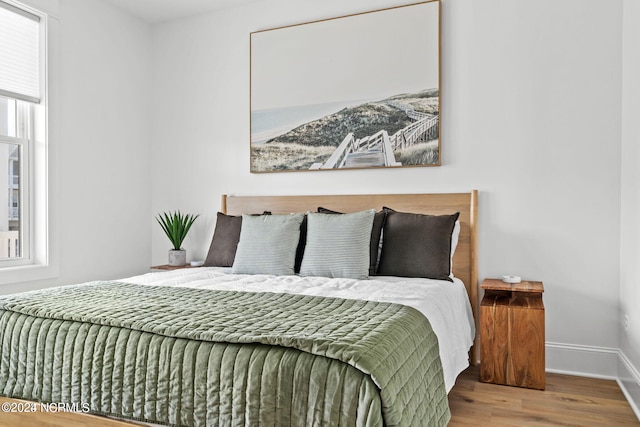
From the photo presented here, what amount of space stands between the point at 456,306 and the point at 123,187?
3.00 m

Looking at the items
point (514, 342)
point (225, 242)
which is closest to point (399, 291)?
point (514, 342)

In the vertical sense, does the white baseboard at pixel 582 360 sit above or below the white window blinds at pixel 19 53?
below

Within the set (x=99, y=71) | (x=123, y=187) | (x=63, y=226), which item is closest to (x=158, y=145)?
(x=123, y=187)

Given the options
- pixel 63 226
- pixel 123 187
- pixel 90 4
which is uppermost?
pixel 90 4

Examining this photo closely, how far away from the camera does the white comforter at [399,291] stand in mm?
2246

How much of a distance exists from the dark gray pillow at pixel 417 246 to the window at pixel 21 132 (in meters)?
2.50

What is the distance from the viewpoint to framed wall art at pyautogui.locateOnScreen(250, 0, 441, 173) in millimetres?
3426

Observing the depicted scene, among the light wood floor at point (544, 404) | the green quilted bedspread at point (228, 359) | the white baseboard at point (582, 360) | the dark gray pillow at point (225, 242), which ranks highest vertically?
the dark gray pillow at point (225, 242)

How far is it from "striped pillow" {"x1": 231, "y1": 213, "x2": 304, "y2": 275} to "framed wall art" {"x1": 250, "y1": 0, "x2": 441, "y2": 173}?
706mm

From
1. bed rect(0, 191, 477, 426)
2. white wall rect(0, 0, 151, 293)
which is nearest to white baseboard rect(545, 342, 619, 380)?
bed rect(0, 191, 477, 426)

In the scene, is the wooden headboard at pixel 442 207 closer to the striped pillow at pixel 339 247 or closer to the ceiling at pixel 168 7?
the striped pillow at pixel 339 247

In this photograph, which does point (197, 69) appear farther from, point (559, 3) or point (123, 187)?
point (559, 3)

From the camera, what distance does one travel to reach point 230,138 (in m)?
4.14

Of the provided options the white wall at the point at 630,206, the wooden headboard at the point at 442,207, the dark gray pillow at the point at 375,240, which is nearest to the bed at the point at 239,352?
the dark gray pillow at the point at 375,240
